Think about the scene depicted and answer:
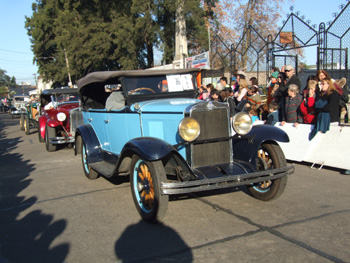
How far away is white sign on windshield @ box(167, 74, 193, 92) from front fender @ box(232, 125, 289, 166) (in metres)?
1.46

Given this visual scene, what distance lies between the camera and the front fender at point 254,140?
4367mm

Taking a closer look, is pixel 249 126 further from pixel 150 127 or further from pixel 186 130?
pixel 150 127

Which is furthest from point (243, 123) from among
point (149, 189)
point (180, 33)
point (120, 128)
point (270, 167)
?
point (180, 33)

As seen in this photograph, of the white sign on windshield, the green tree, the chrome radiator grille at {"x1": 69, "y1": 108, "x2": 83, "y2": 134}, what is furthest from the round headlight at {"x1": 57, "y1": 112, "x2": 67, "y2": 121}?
the green tree

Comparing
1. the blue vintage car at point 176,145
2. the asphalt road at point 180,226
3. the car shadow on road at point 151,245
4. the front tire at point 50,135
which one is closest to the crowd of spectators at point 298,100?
the asphalt road at point 180,226

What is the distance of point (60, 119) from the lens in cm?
937

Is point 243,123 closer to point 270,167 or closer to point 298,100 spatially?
point 270,167

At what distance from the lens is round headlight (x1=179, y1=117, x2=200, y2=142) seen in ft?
12.7

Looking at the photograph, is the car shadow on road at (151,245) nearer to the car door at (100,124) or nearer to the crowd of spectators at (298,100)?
the car door at (100,124)

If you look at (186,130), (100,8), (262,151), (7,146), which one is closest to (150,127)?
(186,130)

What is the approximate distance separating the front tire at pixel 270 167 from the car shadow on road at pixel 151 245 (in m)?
1.50

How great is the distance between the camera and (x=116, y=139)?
17.5 ft

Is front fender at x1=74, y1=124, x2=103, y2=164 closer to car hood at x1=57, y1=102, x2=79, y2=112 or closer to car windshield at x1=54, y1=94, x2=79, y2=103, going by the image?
car hood at x1=57, y1=102, x2=79, y2=112

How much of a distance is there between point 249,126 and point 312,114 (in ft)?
9.86
